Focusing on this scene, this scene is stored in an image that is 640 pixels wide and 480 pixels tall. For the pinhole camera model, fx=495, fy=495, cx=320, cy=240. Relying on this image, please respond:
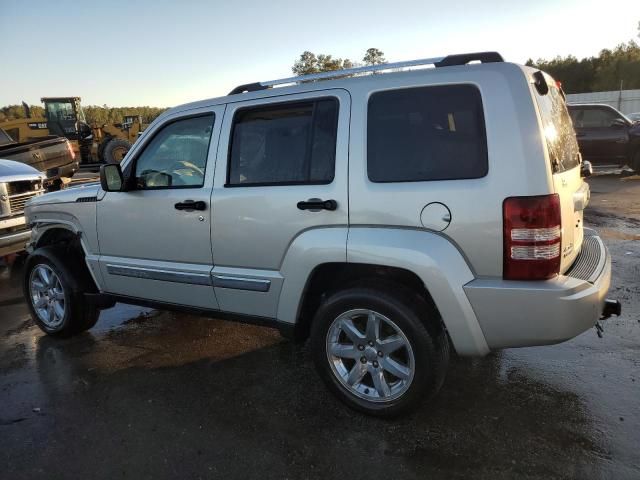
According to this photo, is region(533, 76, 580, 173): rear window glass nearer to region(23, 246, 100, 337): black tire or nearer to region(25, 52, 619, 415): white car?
region(25, 52, 619, 415): white car

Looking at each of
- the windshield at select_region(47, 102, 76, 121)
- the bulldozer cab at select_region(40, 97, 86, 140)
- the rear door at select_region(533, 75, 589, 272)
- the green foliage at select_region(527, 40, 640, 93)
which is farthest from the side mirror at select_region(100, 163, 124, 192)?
the green foliage at select_region(527, 40, 640, 93)

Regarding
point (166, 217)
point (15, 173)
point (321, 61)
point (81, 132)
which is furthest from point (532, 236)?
point (321, 61)

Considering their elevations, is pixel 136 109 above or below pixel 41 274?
above

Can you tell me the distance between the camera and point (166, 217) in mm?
3574

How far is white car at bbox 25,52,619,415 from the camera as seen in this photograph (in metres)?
2.48

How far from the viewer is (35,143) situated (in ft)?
39.7

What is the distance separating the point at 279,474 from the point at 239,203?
5.35 ft

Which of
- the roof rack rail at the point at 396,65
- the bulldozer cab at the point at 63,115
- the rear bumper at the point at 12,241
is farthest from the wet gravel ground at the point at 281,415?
the bulldozer cab at the point at 63,115

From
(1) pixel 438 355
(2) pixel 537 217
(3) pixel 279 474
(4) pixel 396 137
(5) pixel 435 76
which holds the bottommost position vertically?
(3) pixel 279 474

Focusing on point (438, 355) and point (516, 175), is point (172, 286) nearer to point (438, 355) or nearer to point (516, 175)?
point (438, 355)

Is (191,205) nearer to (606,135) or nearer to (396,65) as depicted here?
(396,65)

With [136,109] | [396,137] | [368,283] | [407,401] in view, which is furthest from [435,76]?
[136,109]

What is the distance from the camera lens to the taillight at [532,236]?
2.42 m

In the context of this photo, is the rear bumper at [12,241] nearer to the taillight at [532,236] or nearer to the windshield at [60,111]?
the taillight at [532,236]
